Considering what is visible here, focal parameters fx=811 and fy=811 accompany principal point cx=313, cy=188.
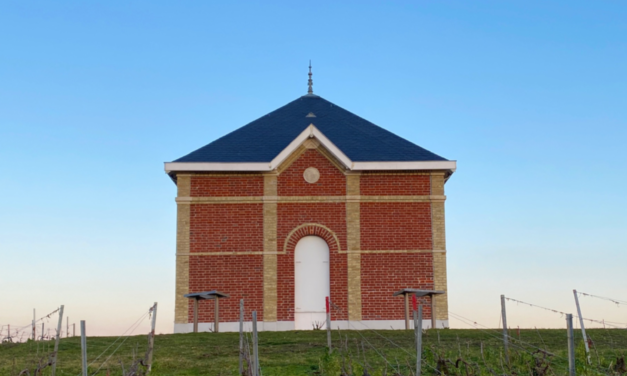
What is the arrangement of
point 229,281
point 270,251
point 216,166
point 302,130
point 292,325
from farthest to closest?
1. point 302,130
2. point 216,166
3. point 270,251
4. point 229,281
5. point 292,325

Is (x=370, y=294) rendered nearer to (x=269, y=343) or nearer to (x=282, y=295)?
(x=282, y=295)

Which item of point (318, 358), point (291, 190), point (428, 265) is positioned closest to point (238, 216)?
point (291, 190)

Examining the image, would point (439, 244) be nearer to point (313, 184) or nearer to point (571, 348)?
point (313, 184)

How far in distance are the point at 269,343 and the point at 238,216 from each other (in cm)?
631

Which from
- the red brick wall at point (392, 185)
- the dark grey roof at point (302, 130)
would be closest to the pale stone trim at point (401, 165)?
the dark grey roof at point (302, 130)

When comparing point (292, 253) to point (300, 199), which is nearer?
point (292, 253)

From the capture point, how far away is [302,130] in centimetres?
2745

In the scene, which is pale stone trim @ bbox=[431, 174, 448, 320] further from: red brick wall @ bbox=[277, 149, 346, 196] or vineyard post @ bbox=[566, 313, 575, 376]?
A: vineyard post @ bbox=[566, 313, 575, 376]

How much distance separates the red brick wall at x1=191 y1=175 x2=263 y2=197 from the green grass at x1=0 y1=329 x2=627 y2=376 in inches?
197

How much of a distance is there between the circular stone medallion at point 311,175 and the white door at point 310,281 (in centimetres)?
181

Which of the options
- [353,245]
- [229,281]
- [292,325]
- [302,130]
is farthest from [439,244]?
[229,281]

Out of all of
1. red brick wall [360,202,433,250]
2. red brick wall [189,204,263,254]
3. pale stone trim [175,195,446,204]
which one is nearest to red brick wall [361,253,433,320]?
red brick wall [360,202,433,250]

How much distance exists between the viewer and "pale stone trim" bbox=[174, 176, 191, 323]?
2492 cm

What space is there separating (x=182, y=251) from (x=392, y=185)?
6912 millimetres
